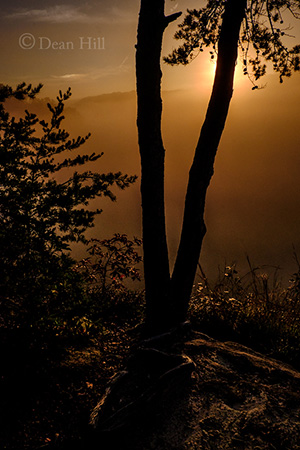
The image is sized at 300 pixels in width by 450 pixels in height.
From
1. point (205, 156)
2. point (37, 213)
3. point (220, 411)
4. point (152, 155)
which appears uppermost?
point (205, 156)

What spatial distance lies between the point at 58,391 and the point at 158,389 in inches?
48.9

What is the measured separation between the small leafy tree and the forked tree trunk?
1.32m

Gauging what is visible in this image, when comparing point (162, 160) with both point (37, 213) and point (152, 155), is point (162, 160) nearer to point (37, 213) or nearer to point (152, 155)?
point (152, 155)

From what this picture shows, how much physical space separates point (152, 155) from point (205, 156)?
32.4 inches

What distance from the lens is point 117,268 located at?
6.76 metres

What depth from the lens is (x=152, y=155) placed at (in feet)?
15.3

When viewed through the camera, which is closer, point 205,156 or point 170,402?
point 170,402

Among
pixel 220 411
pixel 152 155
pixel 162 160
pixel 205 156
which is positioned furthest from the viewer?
pixel 205 156

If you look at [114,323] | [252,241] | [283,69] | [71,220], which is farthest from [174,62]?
[252,241]

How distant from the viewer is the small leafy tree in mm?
3484

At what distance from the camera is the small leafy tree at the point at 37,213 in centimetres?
348

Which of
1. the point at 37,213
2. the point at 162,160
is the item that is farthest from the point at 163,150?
the point at 37,213

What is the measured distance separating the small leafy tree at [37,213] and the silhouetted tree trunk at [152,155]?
60cm

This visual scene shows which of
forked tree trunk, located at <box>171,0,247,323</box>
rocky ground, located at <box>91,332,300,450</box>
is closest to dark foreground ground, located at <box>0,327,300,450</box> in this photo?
rocky ground, located at <box>91,332,300,450</box>
